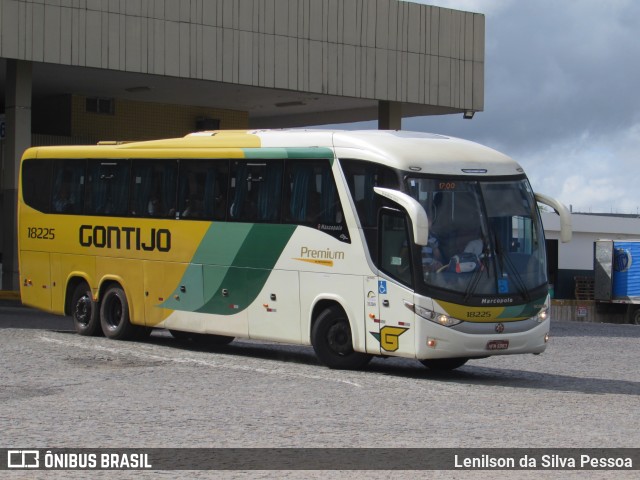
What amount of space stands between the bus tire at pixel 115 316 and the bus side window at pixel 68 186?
1658mm

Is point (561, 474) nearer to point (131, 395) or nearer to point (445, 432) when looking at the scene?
point (445, 432)

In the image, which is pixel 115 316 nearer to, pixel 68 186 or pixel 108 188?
pixel 108 188

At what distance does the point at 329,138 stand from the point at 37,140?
2090 centimetres

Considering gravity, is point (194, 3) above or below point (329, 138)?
above

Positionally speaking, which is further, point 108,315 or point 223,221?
point 108,315

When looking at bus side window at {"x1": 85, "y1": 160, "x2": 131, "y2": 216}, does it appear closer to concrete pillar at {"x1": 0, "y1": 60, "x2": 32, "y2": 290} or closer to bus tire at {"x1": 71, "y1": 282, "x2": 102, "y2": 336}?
bus tire at {"x1": 71, "y1": 282, "x2": 102, "y2": 336}

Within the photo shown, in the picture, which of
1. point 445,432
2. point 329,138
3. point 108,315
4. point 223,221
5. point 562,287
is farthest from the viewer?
point 562,287

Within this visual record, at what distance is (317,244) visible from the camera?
690 inches

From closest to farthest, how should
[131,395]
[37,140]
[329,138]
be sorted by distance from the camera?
[131,395], [329,138], [37,140]

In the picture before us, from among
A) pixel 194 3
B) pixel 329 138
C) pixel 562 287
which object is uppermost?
pixel 194 3

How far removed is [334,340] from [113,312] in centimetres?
539

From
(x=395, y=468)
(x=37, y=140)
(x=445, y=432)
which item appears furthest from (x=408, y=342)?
(x=37, y=140)

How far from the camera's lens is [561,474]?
368 inches

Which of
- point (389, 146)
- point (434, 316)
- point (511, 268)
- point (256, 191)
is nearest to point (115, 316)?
point (256, 191)
